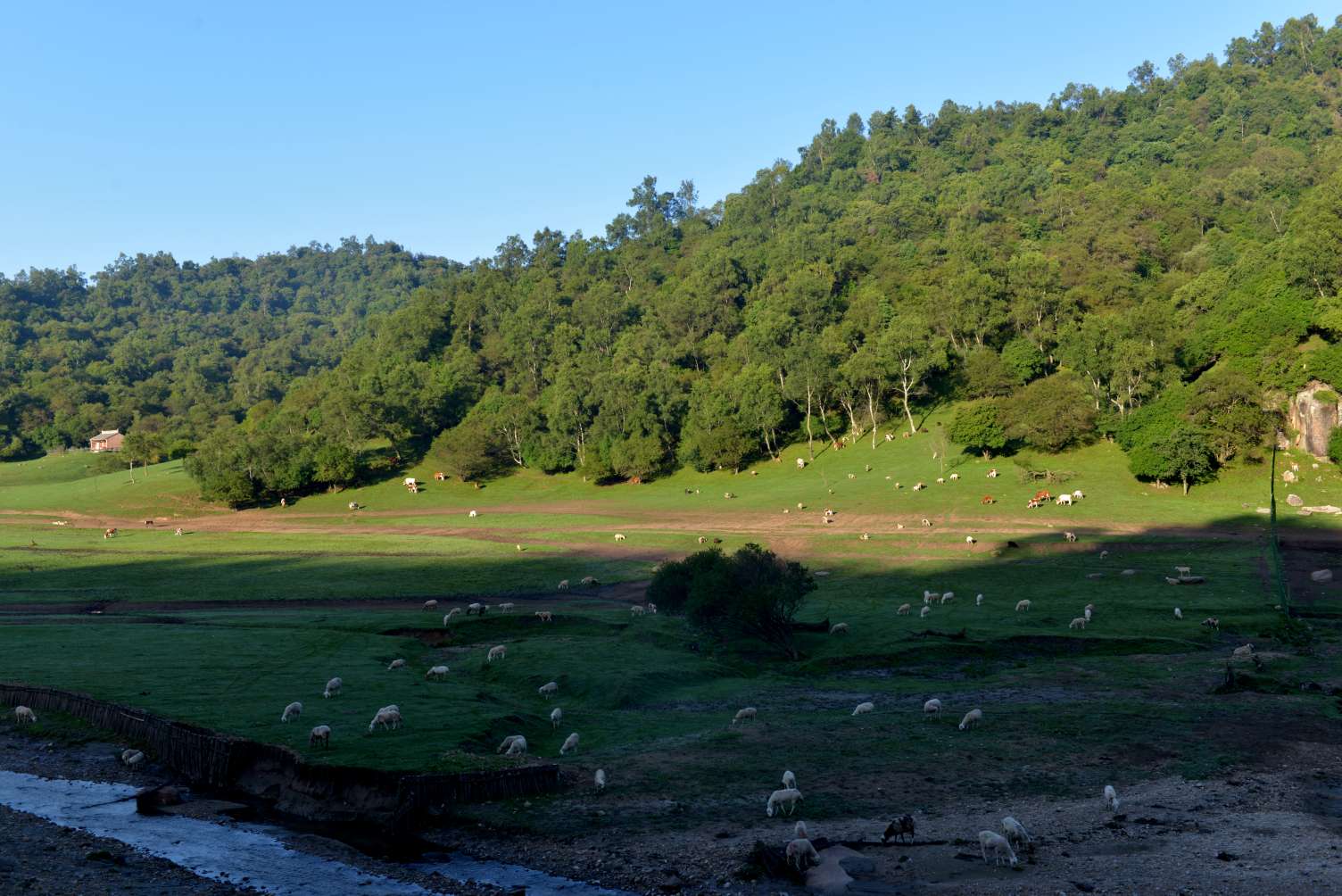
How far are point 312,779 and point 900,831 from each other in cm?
1580

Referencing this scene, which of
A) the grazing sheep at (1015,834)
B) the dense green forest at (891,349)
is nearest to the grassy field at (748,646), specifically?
the grazing sheep at (1015,834)

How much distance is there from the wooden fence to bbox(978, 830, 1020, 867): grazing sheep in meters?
11.3

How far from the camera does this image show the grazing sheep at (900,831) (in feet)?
74.5

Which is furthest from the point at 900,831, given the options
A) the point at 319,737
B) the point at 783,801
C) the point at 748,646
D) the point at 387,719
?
the point at 748,646

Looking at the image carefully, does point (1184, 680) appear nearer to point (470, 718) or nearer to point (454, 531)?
point (470, 718)

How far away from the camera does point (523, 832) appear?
964 inches

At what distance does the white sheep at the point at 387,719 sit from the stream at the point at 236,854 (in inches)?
227

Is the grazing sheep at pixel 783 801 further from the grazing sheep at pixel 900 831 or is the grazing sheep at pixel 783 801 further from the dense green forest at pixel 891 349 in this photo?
the dense green forest at pixel 891 349

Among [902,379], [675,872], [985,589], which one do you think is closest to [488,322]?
[902,379]

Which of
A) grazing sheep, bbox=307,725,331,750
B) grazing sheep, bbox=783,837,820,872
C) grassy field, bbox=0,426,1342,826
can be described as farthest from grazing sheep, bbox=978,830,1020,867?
grazing sheep, bbox=307,725,331,750

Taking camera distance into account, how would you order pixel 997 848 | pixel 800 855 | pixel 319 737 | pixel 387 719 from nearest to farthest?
pixel 997 848, pixel 800 855, pixel 319 737, pixel 387 719

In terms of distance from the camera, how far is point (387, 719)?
31.8m

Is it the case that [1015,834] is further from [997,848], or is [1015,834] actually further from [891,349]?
[891,349]

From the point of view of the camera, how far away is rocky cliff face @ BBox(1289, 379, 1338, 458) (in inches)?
3442
